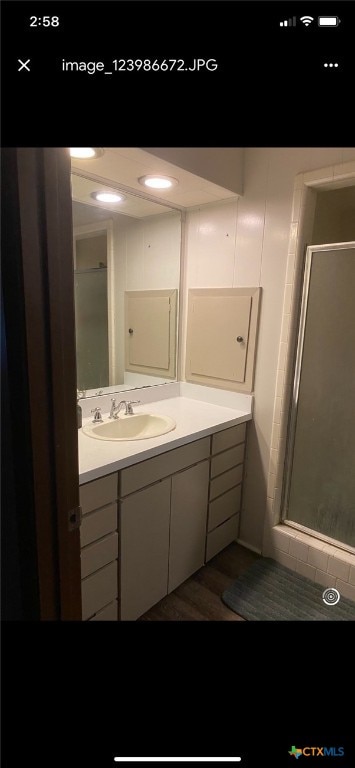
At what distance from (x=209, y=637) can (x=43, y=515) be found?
356mm

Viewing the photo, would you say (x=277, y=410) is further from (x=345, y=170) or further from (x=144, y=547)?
(x=345, y=170)

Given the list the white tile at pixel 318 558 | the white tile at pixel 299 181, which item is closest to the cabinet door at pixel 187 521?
the white tile at pixel 318 558

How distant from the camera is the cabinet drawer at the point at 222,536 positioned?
1872 mm

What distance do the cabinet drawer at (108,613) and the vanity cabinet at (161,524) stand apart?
4cm

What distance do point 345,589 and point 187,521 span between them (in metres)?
0.85

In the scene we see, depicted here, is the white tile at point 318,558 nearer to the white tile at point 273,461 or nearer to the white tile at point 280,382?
the white tile at point 273,461

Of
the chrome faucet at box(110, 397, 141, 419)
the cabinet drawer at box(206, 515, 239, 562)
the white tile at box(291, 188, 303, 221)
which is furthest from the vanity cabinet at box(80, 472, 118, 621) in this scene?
the white tile at box(291, 188, 303, 221)

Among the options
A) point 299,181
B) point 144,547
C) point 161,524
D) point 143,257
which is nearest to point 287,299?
point 299,181

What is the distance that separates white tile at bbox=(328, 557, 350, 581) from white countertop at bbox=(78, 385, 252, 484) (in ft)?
2.67

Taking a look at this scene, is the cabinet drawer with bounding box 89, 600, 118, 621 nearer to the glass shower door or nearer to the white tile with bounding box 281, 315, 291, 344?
the glass shower door

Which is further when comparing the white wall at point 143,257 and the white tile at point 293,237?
the white wall at point 143,257

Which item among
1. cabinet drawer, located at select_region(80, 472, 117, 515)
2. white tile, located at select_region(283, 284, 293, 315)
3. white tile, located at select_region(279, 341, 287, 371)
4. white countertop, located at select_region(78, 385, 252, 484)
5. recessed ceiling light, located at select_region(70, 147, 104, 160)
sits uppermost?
recessed ceiling light, located at select_region(70, 147, 104, 160)

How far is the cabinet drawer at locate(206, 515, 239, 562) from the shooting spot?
1872 mm

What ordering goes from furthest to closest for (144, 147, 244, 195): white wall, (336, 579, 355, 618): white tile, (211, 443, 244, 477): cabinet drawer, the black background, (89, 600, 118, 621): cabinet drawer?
(211, 443, 244, 477): cabinet drawer < (336, 579, 355, 618): white tile < (144, 147, 244, 195): white wall < (89, 600, 118, 621): cabinet drawer < the black background
